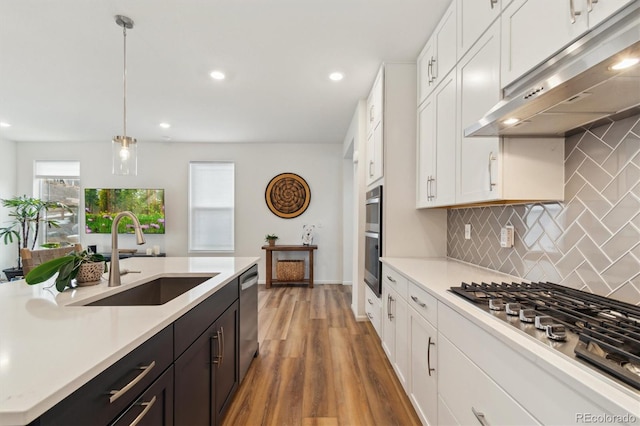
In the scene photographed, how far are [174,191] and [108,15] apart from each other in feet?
12.8

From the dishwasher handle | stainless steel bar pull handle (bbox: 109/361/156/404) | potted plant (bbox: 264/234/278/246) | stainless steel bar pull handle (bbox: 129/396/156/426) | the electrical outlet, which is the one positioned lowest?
stainless steel bar pull handle (bbox: 129/396/156/426)

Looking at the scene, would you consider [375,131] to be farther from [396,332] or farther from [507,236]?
[396,332]

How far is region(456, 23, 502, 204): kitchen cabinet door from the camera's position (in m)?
1.48

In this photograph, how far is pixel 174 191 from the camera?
18.6 feet

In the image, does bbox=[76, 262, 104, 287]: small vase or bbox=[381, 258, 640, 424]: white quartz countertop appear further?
bbox=[76, 262, 104, 287]: small vase

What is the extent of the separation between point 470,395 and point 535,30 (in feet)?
4.72

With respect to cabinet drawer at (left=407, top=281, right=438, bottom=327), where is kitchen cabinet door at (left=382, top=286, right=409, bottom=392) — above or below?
below

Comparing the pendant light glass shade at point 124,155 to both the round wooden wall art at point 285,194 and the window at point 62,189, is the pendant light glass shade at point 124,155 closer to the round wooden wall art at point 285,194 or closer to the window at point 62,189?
the round wooden wall art at point 285,194

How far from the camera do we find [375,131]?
304cm

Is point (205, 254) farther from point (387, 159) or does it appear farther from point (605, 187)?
point (605, 187)

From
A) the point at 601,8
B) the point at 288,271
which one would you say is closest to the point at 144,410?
the point at 601,8

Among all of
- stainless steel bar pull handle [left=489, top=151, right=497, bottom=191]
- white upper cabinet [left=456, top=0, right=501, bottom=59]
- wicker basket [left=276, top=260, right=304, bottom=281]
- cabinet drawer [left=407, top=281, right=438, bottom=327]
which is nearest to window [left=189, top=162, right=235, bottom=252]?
wicker basket [left=276, top=260, right=304, bottom=281]

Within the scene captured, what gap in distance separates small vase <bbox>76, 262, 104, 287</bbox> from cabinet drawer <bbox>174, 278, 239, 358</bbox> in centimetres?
60

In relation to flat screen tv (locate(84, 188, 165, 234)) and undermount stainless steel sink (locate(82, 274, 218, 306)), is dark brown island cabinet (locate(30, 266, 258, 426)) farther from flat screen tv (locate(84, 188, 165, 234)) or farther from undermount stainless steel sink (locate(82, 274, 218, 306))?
flat screen tv (locate(84, 188, 165, 234))
